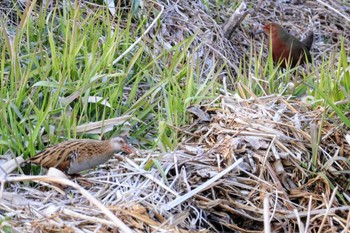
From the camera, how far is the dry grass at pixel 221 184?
384 centimetres

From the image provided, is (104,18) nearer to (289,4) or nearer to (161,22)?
(161,22)

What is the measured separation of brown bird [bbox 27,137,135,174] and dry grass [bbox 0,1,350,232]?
8cm

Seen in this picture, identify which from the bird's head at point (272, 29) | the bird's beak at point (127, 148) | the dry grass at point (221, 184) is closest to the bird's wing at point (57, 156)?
the dry grass at point (221, 184)

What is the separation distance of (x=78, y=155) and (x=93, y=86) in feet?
2.91

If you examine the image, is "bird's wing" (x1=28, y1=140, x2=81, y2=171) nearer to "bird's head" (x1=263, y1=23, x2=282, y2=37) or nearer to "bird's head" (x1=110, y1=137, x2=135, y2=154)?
"bird's head" (x1=110, y1=137, x2=135, y2=154)

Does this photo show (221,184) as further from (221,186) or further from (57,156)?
(57,156)

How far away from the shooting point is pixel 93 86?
509 cm

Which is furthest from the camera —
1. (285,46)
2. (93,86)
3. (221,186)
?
(285,46)

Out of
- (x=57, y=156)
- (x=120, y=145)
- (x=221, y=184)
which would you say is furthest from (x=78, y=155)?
(x=221, y=184)

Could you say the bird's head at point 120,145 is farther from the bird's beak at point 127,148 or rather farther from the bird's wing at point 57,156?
the bird's wing at point 57,156

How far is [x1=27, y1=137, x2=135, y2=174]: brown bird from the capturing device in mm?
4277

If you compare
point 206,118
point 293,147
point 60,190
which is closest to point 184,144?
point 206,118

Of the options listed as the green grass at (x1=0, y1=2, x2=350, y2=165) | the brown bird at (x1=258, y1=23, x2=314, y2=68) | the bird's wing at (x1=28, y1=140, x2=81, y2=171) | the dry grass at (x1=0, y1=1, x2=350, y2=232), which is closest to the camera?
the dry grass at (x1=0, y1=1, x2=350, y2=232)

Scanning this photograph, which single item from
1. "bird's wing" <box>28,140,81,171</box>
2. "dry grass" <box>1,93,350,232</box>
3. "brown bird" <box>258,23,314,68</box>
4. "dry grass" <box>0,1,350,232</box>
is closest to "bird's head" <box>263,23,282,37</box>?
"brown bird" <box>258,23,314,68</box>
